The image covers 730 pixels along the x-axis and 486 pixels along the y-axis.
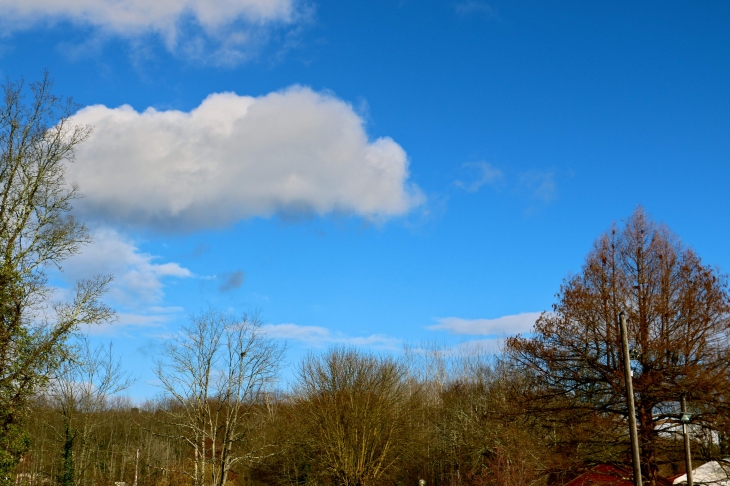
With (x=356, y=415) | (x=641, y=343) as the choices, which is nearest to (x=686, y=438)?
(x=641, y=343)

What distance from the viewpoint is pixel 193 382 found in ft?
102

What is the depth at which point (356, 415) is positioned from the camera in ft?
133

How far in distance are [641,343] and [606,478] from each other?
226 inches

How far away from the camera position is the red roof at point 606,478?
879 inches

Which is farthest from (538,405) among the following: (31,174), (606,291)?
(31,174)

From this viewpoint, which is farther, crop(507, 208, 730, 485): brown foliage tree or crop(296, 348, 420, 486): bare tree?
crop(296, 348, 420, 486): bare tree

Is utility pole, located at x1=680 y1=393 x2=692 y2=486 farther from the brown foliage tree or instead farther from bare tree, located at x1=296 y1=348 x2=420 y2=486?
bare tree, located at x1=296 y1=348 x2=420 y2=486

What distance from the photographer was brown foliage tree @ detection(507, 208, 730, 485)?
71.2 feet

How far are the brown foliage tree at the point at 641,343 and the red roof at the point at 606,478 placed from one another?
0.71m

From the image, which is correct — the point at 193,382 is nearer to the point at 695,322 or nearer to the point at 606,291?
the point at 606,291

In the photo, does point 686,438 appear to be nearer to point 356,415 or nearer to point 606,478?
point 606,478

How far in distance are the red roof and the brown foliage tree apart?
709 mm

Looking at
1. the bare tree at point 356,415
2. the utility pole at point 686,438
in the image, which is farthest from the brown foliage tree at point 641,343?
the bare tree at point 356,415

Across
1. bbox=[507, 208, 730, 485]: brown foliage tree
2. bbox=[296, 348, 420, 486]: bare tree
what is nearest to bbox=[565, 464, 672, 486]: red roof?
bbox=[507, 208, 730, 485]: brown foliage tree
